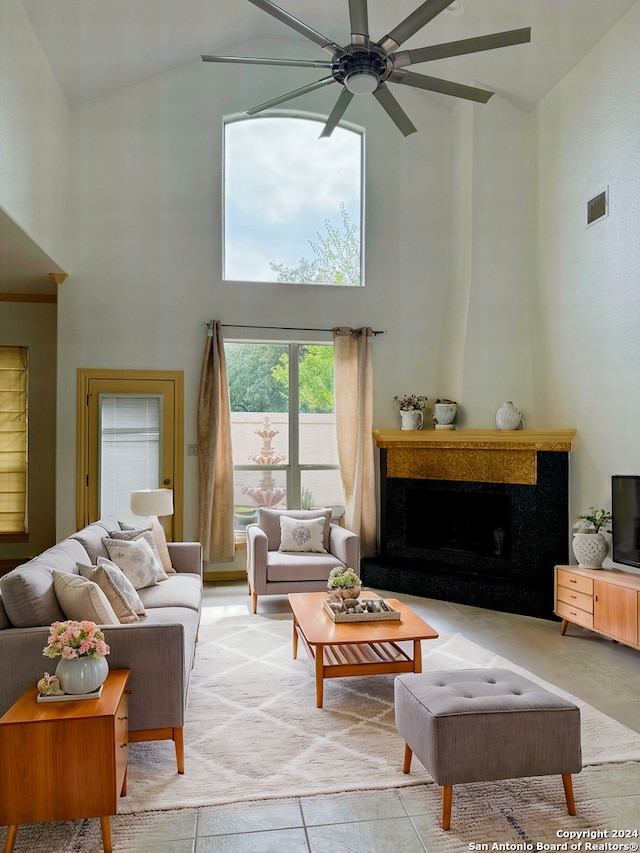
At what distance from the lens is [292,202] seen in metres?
6.77

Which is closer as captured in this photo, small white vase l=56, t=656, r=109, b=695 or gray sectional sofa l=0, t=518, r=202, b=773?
small white vase l=56, t=656, r=109, b=695

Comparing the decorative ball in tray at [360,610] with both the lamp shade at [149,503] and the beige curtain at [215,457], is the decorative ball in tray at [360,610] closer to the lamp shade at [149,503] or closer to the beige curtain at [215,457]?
the lamp shade at [149,503]

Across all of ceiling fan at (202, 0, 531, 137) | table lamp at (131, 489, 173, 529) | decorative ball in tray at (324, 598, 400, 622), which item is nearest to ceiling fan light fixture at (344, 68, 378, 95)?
ceiling fan at (202, 0, 531, 137)

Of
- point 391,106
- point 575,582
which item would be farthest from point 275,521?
point 391,106

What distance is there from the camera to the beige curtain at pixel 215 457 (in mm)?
6258

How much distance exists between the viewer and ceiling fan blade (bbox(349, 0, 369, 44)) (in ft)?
9.55

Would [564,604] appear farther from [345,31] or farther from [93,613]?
[345,31]

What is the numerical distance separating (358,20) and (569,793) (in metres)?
3.47

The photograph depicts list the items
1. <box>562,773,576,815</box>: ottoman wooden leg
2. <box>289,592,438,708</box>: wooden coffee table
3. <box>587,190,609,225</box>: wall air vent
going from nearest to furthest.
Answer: <box>562,773,576,815</box>: ottoman wooden leg
<box>289,592,438,708</box>: wooden coffee table
<box>587,190,609,225</box>: wall air vent

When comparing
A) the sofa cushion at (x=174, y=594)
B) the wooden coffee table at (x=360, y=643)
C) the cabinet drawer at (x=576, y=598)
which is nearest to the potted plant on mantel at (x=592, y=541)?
the cabinet drawer at (x=576, y=598)

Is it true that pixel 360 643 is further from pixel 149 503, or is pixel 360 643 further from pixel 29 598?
pixel 149 503

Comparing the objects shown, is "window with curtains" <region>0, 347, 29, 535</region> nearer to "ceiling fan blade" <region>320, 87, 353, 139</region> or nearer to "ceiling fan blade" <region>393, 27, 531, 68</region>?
"ceiling fan blade" <region>320, 87, 353, 139</region>

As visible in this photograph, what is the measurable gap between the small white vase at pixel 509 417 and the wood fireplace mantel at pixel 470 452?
159 millimetres

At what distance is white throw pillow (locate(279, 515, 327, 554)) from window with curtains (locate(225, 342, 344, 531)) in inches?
37.0
